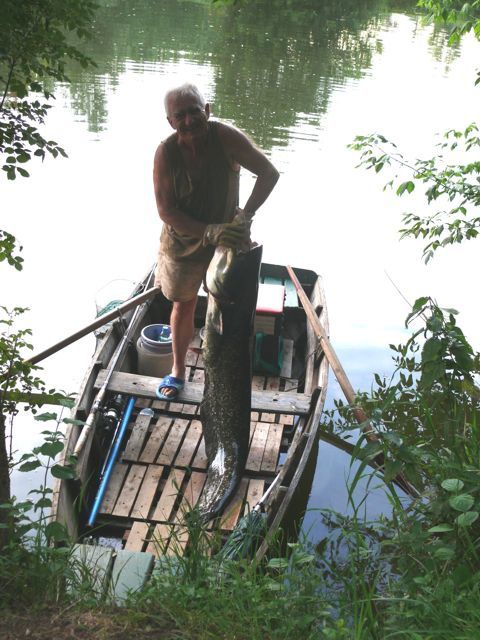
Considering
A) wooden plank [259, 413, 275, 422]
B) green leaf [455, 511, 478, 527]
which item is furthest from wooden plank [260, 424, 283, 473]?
green leaf [455, 511, 478, 527]

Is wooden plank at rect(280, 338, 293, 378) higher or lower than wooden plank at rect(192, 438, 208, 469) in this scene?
higher

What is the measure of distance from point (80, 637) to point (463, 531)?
4.66 ft

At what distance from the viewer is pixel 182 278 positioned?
15.5 ft

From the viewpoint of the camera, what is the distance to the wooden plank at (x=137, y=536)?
3937mm

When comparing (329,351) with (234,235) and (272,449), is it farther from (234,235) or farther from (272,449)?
(234,235)

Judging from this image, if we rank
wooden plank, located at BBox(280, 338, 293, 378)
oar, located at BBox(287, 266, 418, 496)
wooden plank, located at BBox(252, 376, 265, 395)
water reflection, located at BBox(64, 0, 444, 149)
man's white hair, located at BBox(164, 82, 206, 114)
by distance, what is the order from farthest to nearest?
water reflection, located at BBox(64, 0, 444, 149), wooden plank, located at BBox(280, 338, 293, 378), wooden plank, located at BBox(252, 376, 265, 395), oar, located at BBox(287, 266, 418, 496), man's white hair, located at BBox(164, 82, 206, 114)

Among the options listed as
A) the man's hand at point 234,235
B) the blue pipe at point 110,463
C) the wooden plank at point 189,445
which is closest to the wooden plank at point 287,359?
the wooden plank at point 189,445

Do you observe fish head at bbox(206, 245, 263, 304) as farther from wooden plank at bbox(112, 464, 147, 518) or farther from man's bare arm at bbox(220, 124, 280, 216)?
wooden plank at bbox(112, 464, 147, 518)

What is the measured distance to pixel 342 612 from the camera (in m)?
2.62

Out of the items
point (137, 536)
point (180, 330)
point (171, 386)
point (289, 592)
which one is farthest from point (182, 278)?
point (289, 592)

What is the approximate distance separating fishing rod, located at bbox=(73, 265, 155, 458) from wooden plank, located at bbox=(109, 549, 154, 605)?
0.79 metres

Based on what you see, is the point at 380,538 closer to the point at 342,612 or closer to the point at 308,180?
the point at 342,612

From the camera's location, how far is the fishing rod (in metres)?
4.24

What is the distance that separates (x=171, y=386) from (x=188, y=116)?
6.27ft
